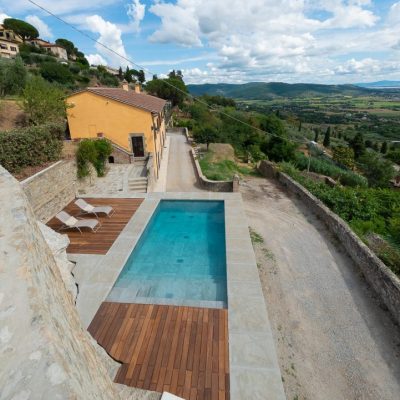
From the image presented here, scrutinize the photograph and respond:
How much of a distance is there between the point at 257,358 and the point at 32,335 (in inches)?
210

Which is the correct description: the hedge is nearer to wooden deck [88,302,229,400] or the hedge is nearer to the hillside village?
the hillside village

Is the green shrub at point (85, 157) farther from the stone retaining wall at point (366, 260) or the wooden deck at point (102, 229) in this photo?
the stone retaining wall at point (366, 260)

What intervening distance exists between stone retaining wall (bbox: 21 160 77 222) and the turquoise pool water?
4.30m

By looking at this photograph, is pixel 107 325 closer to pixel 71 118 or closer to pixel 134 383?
pixel 134 383

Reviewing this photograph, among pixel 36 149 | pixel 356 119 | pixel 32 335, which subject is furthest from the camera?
pixel 356 119

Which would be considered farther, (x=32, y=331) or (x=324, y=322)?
(x=324, y=322)

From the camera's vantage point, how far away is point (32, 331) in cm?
144

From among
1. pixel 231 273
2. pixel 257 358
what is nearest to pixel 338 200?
pixel 231 273

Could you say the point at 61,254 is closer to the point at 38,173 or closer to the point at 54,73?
the point at 38,173

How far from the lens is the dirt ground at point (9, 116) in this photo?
17797mm

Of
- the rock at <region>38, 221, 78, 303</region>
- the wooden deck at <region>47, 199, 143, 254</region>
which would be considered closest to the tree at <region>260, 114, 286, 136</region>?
the wooden deck at <region>47, 199, 143, 254</region>

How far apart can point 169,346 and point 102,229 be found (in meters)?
6.08

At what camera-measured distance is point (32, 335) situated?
1.42m

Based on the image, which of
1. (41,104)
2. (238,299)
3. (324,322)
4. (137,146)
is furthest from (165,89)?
(324,322)
